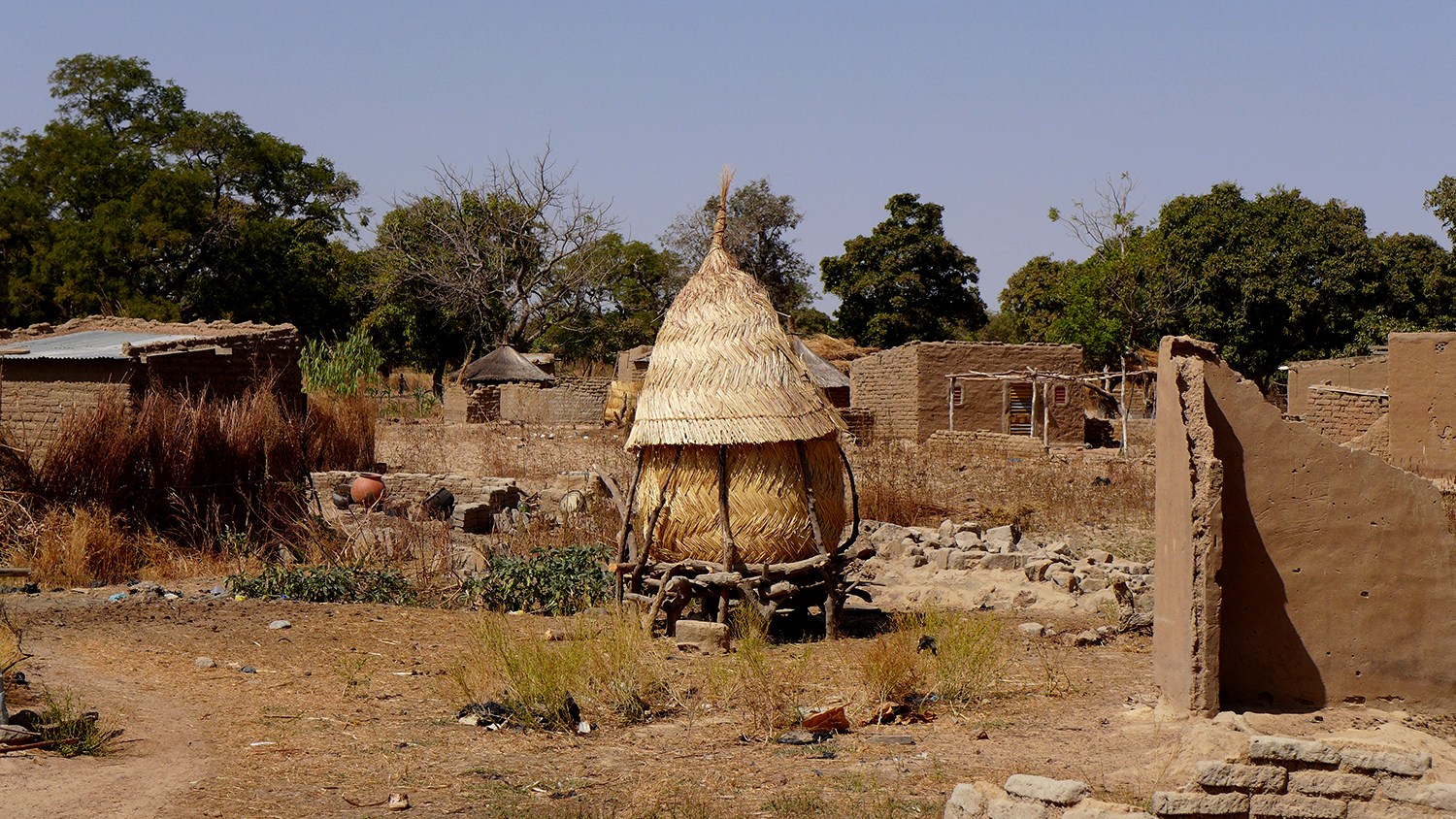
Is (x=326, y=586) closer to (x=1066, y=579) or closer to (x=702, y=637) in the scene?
(x=702, y=637)

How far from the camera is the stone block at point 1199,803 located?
13.9 ft

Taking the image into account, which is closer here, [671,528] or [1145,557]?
[671,528]

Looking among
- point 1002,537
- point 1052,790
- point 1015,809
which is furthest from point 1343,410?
point 1015,809

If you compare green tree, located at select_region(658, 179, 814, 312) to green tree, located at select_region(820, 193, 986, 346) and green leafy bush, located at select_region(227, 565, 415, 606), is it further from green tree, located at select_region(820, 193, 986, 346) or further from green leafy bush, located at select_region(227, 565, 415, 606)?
green leafy bush, located at select_region(227, 565, 415, 606)

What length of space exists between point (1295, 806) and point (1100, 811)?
0.89m

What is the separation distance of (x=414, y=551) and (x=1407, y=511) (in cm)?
842

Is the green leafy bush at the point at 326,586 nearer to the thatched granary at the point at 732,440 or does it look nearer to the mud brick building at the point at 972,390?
the thatched granary at the point at 732,440

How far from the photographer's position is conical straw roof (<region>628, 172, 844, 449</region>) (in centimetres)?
786

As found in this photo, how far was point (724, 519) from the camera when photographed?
315 inches

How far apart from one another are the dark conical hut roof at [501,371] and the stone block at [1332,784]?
2482 centimetres

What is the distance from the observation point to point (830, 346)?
112ft

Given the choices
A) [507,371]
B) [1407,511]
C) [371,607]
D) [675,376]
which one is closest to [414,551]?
[371,607]

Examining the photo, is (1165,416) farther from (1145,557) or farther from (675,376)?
(1145,557)

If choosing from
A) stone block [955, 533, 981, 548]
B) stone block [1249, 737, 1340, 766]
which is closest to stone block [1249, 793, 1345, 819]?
stone block [1249, 737, 1340, 766]
